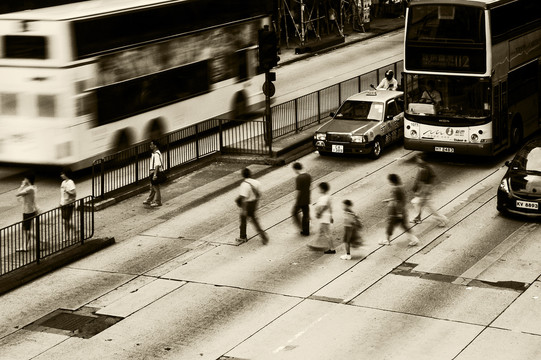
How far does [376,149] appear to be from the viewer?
2828 centimetres

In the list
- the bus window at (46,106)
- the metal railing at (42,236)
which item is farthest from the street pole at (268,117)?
the metal railing at (42,236)

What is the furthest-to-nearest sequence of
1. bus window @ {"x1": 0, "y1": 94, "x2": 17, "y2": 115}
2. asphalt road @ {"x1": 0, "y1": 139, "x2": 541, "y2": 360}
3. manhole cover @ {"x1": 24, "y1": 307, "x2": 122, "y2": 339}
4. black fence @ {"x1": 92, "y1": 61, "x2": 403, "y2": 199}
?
black fence @ {"x1": 92, "y1": 61, "x2": 403, "y2": 199} < bus window @ {"x1": 0, "y1": 94, "x2": 17, "y2": 115} < manhole cover @ {"x1": 24, "y1": 307, "x2": 122, "y2": 339} < asphalt road @ {"x1": 0, "y1": 139, "x2": 541, "y2": 360}

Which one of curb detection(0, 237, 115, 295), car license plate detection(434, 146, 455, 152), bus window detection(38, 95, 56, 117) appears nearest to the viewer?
curb detection(0, 237, 115, 295)

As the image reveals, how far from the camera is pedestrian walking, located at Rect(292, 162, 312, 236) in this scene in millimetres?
21250

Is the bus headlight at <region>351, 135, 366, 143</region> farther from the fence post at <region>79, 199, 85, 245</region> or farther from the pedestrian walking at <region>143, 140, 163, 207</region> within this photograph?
the fence post at <region>79, 199, 85, 245</region>

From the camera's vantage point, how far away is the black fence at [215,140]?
25.8m

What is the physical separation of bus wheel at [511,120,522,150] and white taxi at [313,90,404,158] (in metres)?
3.07

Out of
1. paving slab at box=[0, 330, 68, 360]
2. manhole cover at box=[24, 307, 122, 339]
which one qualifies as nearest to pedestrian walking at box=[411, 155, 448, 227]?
manhole cover at box=[24, 307, 122, 339]

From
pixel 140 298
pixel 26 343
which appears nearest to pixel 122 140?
pixel 140 298

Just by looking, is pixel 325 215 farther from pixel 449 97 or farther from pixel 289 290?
pixel 449 97

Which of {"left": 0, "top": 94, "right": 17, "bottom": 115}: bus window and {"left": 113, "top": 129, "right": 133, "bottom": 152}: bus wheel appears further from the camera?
{"left": 113, "top": 129, "right": 133, "bottom": 152}: bus wheel

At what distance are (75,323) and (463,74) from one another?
12.6m

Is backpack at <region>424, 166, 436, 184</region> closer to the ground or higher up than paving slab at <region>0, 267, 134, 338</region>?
higher up

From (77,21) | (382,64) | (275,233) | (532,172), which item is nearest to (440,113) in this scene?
(532,172)
